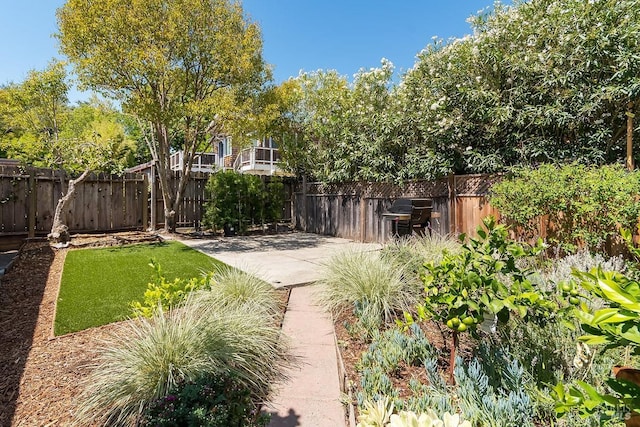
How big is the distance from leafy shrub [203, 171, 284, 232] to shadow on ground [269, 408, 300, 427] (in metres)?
8.74

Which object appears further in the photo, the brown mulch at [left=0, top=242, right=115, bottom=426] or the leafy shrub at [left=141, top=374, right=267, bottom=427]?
the brown mulch at [left=0, top=242, right=115, bottom=426]

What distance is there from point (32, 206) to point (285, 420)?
9.48m

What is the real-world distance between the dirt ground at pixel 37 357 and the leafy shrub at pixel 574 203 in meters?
5.71

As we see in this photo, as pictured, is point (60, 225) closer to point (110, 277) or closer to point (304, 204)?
point (110, 277)

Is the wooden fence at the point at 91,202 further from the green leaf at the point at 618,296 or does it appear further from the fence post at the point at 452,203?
the green leaf at the point at 618,296

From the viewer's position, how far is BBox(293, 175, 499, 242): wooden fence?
697cm

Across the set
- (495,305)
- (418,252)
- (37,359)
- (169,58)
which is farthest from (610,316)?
(169,58)

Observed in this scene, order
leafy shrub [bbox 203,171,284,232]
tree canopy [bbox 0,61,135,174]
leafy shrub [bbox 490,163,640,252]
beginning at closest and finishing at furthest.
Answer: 1. leafy shrub [bbox 490,163,640,252]
2. tree canopy [bbox 0,61,135,174]
3. leafy shrub [bbox 203,171,284,232]

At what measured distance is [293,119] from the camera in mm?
12477

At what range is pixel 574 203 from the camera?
4785 millimetres

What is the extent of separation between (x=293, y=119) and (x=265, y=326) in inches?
410

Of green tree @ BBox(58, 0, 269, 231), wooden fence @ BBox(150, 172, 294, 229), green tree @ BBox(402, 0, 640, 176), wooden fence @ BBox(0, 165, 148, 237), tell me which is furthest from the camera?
wooden fence @ BBox(150, 172, 294, 229)

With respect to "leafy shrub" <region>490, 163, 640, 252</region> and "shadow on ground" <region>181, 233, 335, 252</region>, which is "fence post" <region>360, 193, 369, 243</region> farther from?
"leafy shrub" <region>490, 163, 640, 252</region>

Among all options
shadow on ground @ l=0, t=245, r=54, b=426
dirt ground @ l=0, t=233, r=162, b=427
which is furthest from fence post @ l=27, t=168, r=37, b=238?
dirt ground @ l=0, t=233, r=162, b=427
